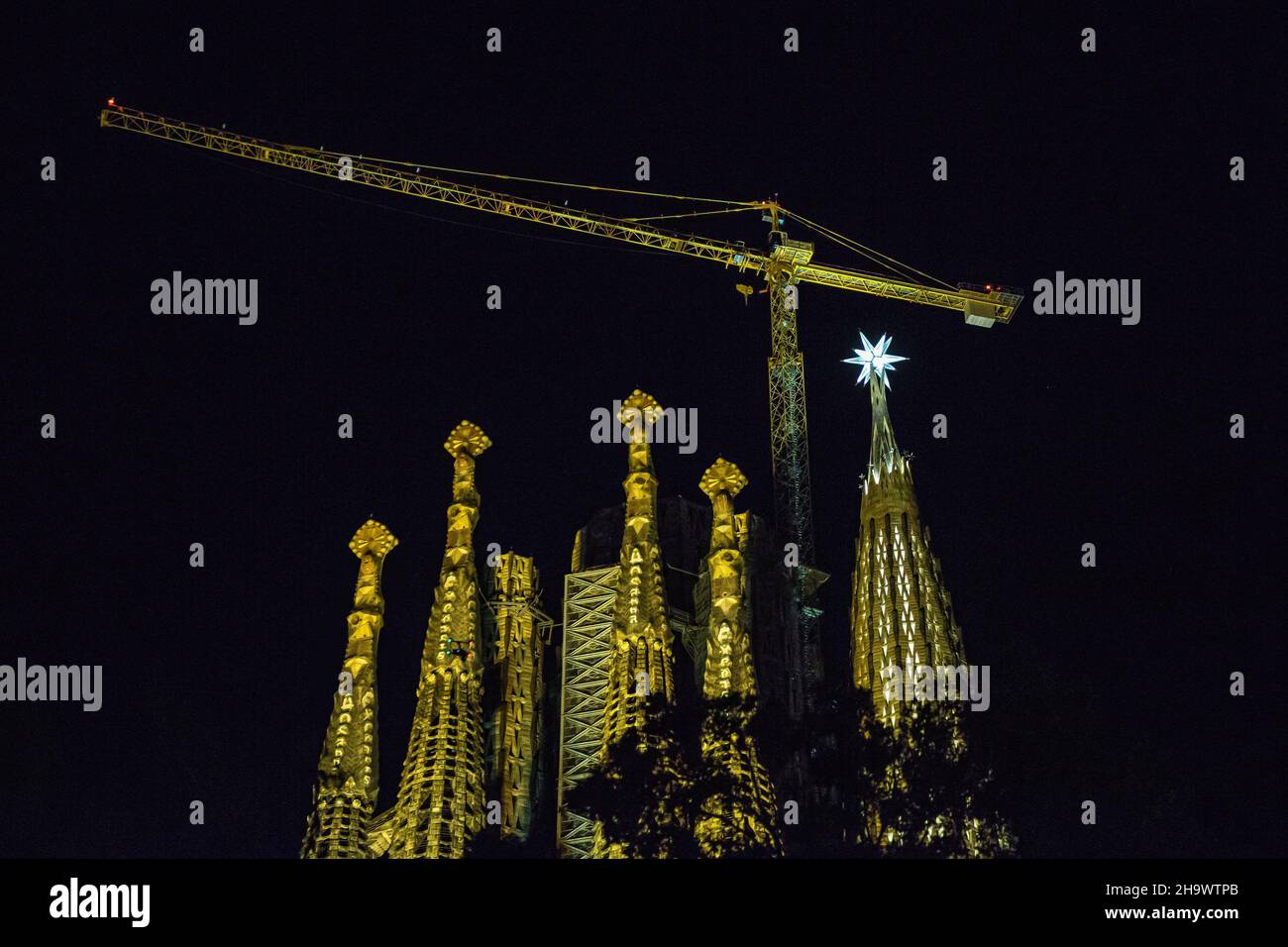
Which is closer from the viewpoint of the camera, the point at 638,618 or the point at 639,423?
the point at 638,618

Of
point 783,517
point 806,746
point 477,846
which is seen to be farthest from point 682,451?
point 806,746

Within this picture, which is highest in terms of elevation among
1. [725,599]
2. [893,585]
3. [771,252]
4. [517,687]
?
[771,252]

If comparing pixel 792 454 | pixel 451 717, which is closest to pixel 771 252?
pixel 792 454

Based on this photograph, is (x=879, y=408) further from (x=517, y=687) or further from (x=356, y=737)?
(x=356, y=737)

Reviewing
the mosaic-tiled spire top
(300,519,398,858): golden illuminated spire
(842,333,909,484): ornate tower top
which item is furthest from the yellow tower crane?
(300,519,398,858): golden illuminated spire

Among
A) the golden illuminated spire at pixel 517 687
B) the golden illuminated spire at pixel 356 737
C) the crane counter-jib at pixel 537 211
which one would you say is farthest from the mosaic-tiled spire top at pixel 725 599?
the crane counter-jib at pixel 537 211
